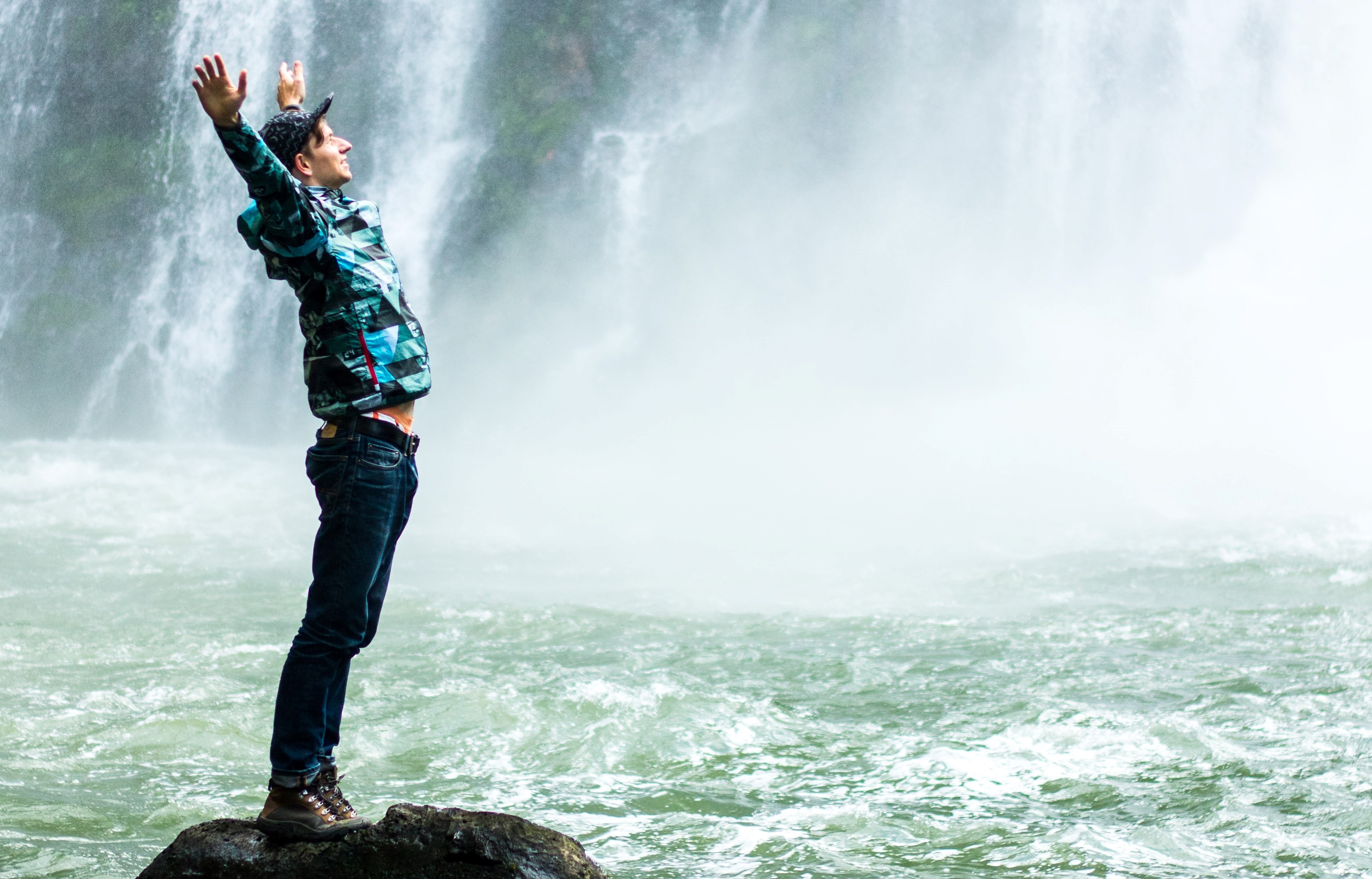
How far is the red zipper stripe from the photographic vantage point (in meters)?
2.77

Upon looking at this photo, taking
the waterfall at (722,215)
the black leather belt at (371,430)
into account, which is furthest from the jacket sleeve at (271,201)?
the waterfall at (722,215)

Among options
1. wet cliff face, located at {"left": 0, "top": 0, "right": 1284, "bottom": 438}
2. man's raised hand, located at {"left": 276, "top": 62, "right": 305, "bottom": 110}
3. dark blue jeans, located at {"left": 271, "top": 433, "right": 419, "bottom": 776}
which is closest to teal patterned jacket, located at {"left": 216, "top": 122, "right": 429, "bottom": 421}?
dark blue jeans, located at {"left": 271, "top": 433, "right": 419, "bottom": 776}

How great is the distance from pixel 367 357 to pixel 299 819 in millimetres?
1058

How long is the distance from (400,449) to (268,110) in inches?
874

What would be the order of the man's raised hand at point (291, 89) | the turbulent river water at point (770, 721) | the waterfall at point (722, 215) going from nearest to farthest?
the man's raised hand at point (291, 89)
the turbulent river water at point (770, 721)
the waterfall at point (722, 215)

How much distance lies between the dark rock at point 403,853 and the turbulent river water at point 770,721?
929 mm

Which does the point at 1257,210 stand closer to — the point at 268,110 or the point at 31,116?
the point at 268,110

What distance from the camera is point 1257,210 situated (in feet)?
71.5

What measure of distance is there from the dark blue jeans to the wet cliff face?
1914 centimetres

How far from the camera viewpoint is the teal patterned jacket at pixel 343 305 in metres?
2.69

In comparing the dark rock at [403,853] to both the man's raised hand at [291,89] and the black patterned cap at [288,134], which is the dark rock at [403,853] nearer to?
the black patterned cap at [288,134]

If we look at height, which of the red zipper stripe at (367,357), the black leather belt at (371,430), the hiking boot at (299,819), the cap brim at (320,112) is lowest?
the hiking boot at (299,819)

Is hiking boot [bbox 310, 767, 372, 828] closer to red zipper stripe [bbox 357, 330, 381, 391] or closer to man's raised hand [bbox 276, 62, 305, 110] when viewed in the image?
red zipper stripe [bbox 357, 330, 381, 391]

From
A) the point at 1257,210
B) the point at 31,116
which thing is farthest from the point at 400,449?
the point at 31,116
